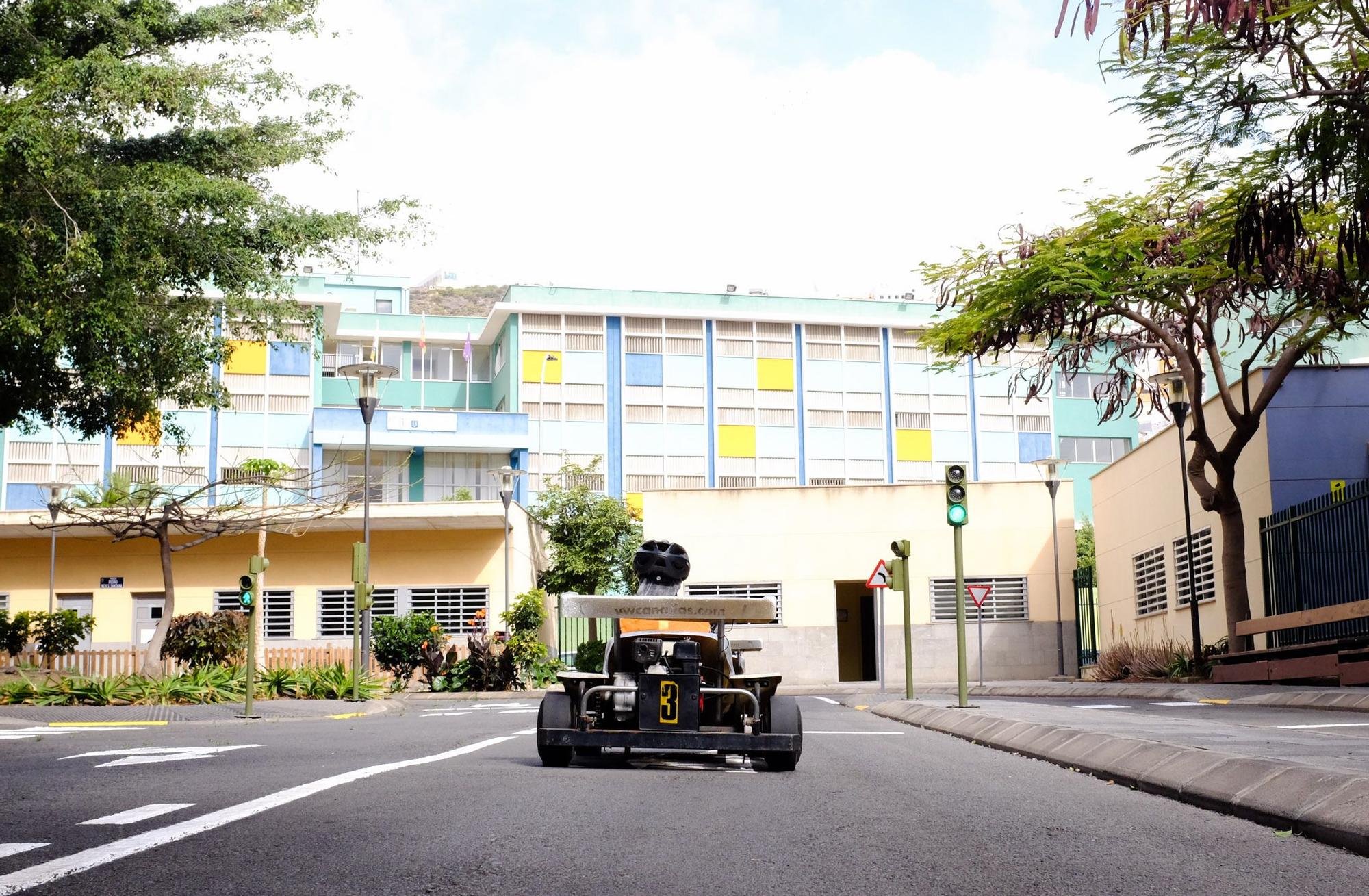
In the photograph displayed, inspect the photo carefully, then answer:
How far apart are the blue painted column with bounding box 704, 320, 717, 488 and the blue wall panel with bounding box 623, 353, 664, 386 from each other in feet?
7.53

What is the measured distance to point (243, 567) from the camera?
41750 millimetres

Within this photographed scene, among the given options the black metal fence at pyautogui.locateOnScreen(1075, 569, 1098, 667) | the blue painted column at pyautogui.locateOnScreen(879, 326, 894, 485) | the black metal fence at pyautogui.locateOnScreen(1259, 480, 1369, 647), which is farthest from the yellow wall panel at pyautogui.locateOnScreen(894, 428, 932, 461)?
the black metal fence at pyautogui.locateOnScreen(1259, 480, 1369, 647)

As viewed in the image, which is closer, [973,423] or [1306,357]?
[1306,357]

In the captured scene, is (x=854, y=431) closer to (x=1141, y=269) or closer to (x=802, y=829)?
(x=1141, y=269)

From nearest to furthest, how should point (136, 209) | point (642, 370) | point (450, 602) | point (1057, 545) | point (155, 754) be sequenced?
point (155, 754) → point (136, 209) → point (1057, 545) → point (450, 602) → point (642, 370)

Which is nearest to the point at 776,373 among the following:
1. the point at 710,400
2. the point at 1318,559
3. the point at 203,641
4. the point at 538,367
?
the point at 710,400

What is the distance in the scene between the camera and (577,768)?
10844 mm

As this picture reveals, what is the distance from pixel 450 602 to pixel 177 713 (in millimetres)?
20179

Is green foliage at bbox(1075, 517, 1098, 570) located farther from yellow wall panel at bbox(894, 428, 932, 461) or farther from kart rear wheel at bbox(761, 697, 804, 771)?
kart rear wheel at bbox(761, 697, 804, 771)

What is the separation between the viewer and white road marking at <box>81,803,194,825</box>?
7.02 m

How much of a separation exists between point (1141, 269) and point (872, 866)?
57.4ft

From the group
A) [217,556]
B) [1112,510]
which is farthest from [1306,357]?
[217,556]

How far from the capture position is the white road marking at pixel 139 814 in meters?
7.02

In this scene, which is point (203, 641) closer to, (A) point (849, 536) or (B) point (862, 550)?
(A) point (849, 536)
